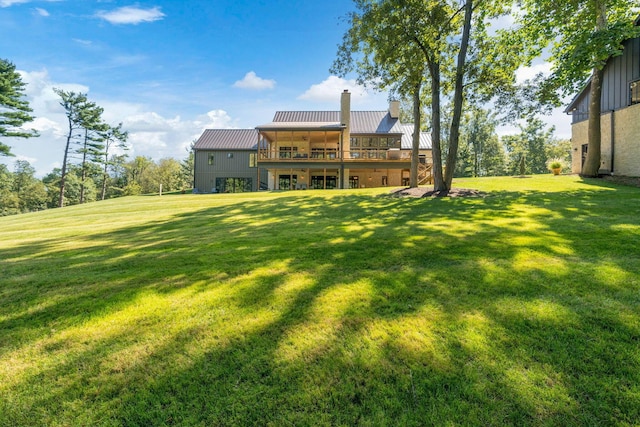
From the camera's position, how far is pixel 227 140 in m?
31.7

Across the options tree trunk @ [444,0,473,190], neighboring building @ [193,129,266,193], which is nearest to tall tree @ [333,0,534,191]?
tree trunk @ [444,0,473,190]

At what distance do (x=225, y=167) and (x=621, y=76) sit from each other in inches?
1191

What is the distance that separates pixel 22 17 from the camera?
52.4 ft

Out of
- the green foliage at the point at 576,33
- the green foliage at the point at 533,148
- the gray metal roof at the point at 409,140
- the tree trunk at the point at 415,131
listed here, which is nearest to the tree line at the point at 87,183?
the gray metal roof at the point at 409,140

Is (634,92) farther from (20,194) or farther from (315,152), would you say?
(20,194)

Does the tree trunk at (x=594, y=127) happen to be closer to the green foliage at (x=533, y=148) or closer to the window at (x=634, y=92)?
the window at (x=634, y=92)

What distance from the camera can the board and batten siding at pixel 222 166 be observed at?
30.8 metres

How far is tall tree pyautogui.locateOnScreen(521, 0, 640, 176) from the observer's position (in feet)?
36.9

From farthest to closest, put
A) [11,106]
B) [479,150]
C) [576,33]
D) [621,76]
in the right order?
[479,150]
[11,106]
[621,76]
[576,33]

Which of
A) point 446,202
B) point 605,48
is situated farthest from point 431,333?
point 605,48

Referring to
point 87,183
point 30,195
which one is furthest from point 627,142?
point 30,195

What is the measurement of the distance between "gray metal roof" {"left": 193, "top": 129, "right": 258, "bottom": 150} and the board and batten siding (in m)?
0.44

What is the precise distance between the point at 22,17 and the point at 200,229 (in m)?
19.4

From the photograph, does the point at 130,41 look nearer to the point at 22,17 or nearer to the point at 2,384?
the point at 22,17
